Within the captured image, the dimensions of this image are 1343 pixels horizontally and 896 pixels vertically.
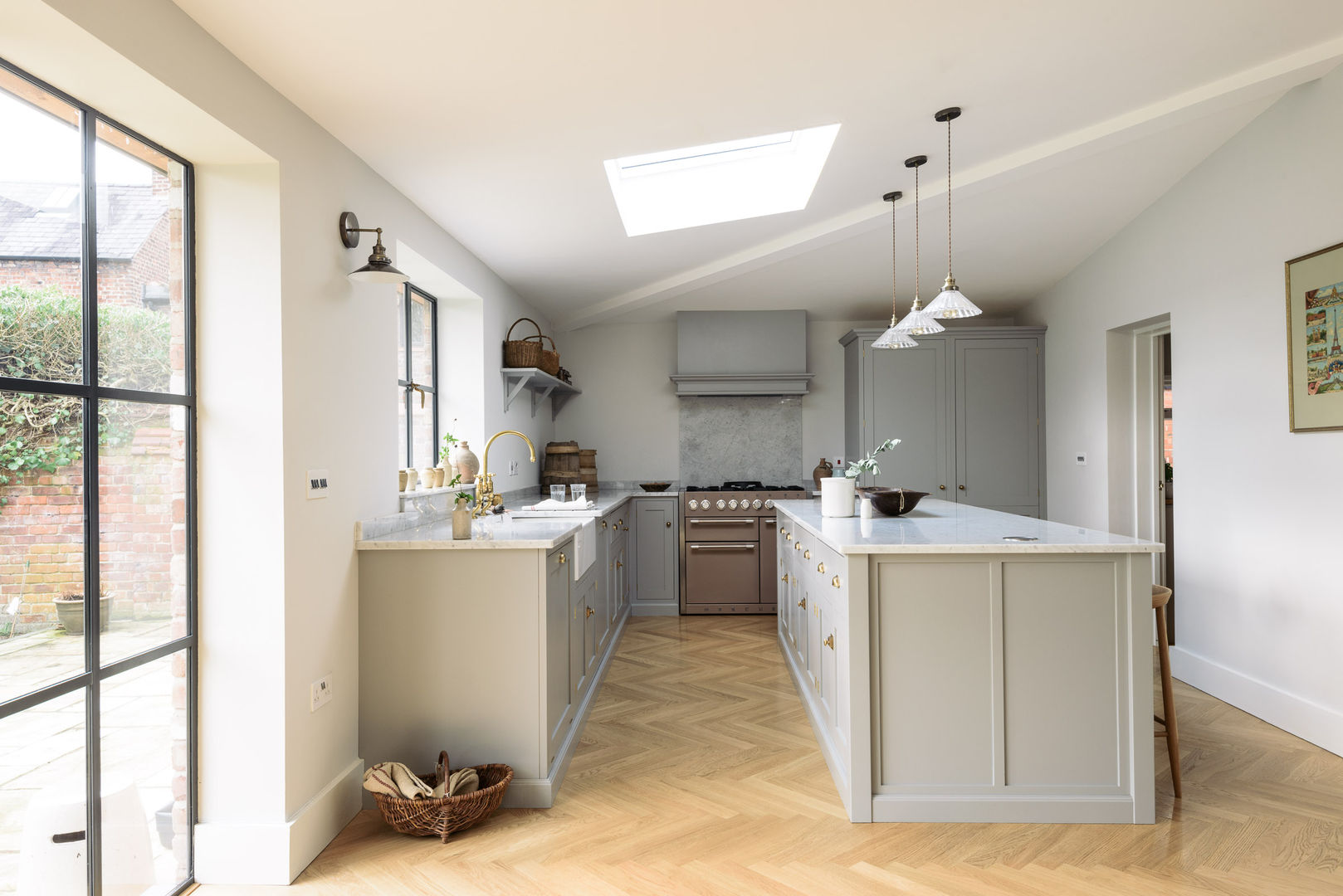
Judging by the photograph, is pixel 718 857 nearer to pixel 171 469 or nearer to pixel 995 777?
pixel 995 777

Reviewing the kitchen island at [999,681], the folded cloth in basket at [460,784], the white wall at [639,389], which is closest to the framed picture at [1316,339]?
the kitchen island at [999,681]

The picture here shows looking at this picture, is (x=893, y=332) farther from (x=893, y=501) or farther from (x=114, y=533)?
(x=114, y=533)

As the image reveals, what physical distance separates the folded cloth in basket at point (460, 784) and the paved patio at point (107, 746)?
729 mm

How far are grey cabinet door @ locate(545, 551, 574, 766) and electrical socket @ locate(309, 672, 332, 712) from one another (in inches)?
28.2

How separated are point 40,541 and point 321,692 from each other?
39.3 inches

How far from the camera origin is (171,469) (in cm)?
213

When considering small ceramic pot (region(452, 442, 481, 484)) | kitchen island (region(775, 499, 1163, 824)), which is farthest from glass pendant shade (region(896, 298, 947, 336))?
small ceramic pot (region(452, 442, 481, 484))

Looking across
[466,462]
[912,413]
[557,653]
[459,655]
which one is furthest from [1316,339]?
[466,462]

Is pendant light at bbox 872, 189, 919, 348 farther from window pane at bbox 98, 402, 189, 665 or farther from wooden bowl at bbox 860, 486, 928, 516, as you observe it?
window pane at bbox 98, 402, 189, 665

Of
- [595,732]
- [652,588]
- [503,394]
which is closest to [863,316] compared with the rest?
[652,588]

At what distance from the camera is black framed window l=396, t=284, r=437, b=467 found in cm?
366

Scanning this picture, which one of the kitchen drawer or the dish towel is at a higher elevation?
the dish towel

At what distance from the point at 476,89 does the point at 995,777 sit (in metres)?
2.80

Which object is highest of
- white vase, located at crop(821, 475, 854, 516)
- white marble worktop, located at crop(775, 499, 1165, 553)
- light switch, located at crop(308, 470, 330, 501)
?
light switch, located at crop(308, 470, 330, 501)
